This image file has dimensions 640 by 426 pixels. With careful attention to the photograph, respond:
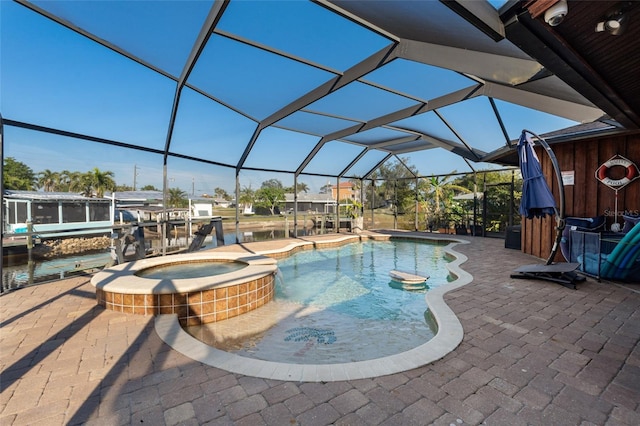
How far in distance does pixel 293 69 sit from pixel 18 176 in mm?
5480

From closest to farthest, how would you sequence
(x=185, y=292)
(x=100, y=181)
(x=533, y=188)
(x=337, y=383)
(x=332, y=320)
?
(x=337, y=383) < (x=185, y=292) < (x=332, y=320) < (x=533, y=188) < (x=100, y=181)

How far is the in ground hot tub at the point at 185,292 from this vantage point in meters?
3.58

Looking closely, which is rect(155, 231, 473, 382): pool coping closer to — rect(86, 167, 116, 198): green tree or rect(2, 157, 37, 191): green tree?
rect(2, 157, 37, 191): green tree

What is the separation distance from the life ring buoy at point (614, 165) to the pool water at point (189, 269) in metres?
7.38

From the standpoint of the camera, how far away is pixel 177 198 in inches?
311

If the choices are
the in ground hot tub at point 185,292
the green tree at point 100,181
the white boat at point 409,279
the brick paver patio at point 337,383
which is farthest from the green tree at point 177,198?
the white boat at point 409,279

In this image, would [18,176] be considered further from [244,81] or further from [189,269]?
[244,81]

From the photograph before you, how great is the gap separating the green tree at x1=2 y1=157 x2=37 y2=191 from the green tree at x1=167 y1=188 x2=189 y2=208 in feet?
8.37

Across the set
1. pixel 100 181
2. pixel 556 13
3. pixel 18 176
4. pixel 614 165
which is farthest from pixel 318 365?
pixel 100 181

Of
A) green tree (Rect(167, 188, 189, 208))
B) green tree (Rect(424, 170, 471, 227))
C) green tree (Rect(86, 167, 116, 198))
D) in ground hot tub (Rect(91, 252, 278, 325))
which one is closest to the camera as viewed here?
in ground hot tub (Rect(91, 252, 278, 325))

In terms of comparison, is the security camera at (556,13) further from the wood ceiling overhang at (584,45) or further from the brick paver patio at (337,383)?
the brick paver patio at (337,383)

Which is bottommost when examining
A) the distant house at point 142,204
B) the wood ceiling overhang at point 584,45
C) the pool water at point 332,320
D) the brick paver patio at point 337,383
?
the pool water at point 332,320

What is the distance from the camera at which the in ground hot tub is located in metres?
3.58

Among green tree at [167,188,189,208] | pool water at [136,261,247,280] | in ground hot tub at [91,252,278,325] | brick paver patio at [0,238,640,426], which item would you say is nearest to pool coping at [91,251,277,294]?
in ground hot tub at [91,252,278,325]
